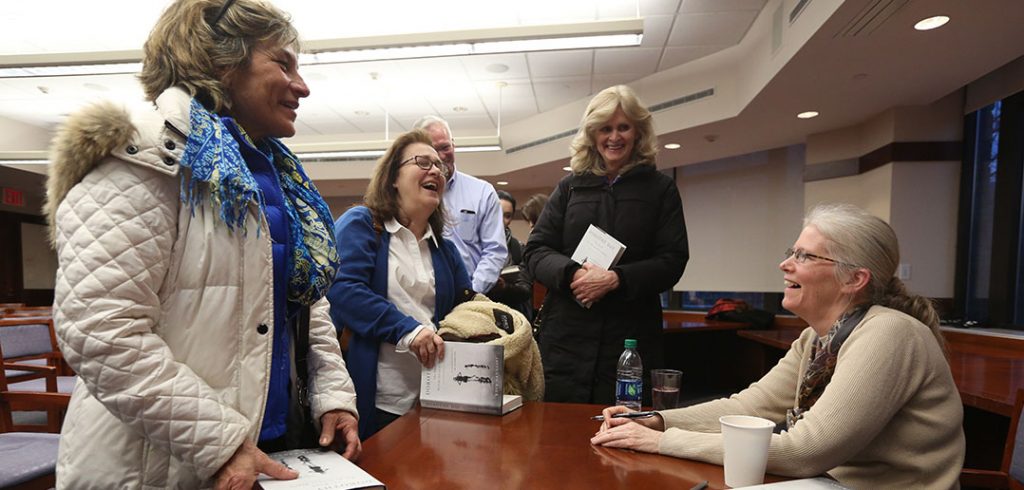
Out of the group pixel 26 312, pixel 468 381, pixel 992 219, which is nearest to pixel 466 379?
pixel 468 381

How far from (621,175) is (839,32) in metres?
2.16

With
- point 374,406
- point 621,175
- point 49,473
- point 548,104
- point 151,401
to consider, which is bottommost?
point 49,473

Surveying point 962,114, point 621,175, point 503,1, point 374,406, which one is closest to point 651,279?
point 621,175

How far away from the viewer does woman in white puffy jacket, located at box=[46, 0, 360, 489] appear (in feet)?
2.51

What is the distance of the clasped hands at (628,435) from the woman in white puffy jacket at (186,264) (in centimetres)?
51

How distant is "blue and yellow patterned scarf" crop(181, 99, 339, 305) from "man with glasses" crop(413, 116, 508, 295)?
1.56 meters

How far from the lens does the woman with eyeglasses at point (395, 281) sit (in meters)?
1.43

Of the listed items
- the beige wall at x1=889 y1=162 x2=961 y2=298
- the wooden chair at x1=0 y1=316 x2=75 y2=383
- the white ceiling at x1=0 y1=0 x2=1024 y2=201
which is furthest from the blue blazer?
the beige wall at x1=889 y1=162 x2=961 y2=298

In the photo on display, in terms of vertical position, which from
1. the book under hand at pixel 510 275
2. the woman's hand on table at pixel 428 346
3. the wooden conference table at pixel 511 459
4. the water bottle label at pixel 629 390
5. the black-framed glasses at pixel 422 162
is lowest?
the water bottle label at pixel 629 390

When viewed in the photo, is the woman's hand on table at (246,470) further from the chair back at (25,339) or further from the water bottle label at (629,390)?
the chair back at (25,339)

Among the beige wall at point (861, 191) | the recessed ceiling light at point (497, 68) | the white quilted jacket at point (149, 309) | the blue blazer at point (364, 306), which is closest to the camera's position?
the white quilted jacket at point (149, 309)

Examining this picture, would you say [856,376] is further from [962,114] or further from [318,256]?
[962,114]

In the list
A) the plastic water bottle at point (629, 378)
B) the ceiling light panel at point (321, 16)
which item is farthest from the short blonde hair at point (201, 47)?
the ceiling light panel at point (321, 16)

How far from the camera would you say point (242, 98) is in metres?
1.00
